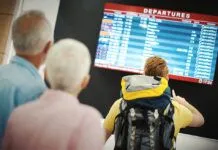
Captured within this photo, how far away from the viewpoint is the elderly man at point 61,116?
134 centimetres

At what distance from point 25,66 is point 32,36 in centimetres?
15

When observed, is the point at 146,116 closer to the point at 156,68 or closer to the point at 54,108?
the point at 156,68

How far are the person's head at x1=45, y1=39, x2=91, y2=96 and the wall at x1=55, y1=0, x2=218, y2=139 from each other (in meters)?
2.12

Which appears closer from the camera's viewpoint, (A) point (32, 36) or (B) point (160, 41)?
(A) point (32, 36)

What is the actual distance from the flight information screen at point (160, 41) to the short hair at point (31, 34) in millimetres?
1729

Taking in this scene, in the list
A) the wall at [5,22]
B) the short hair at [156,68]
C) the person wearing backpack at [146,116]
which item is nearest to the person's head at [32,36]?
the person wearing backpack at [146,116]

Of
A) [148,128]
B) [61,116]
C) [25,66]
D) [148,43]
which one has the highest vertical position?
[148,43]

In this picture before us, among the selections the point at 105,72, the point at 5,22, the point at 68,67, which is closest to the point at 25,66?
the point at 68,67

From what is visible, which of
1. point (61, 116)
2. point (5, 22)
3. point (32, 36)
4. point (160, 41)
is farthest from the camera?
point (5, 22)

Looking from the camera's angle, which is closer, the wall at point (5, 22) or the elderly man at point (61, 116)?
the elderly man at point (61, 116)

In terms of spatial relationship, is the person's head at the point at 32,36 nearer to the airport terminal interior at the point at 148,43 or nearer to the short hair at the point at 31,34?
the short hair at the point at 31,34

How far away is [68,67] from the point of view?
4.70 ft

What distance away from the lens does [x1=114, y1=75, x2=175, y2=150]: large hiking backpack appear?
2469 mm

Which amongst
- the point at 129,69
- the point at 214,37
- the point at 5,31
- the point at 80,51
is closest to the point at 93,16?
the point at 129,69
